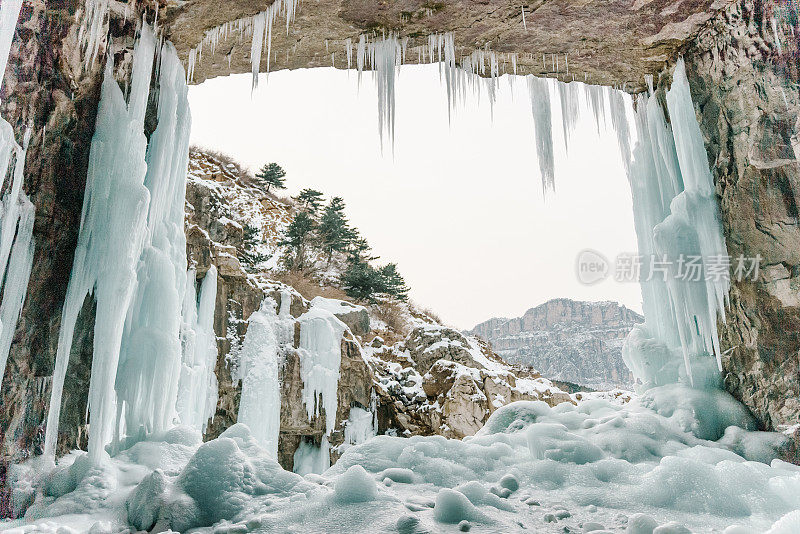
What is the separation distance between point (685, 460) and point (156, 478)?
3817mm

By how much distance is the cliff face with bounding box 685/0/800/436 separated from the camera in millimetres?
4840

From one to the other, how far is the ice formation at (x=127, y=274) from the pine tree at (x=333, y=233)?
44.4 feet

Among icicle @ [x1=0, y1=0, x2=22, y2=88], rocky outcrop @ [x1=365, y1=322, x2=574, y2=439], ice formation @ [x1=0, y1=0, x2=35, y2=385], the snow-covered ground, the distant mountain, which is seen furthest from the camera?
the distant mountain

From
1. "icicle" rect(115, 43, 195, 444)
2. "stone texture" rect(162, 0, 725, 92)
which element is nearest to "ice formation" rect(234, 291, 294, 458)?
"icicle" rect(115, 43, 195, 444)

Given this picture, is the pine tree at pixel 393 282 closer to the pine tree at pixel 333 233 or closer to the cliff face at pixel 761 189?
the pine tree at pixel 333 233

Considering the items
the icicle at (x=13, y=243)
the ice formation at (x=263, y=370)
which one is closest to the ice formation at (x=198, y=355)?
the ice formation at (x=263, y=370)

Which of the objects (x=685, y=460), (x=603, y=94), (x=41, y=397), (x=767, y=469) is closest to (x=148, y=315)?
(x=41, y=397)

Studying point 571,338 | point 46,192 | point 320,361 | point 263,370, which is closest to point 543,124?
point 46,192

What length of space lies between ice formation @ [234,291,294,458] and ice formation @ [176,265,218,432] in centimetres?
67

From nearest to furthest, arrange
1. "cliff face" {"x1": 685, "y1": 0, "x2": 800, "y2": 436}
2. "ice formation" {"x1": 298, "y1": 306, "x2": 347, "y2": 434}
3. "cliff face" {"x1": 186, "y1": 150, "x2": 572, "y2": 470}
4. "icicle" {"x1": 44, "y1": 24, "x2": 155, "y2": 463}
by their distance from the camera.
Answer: "icicle" {"x1": 44, "y1": 24, "x2": 155, "y2": 463} < "cliff face" {"x1": 685, "y1": 0, "x2": 800, "y2": 436} < "cliff face" {"x1": 186, "y1": 150, "x2": 572, "y2": 470} < "ice formation" {"x1": 298, "y1": 306, "x2": 347, "y2": 434}

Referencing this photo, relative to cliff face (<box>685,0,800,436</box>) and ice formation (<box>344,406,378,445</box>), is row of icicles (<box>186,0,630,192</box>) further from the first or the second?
ice formation (<box>344,406,378,445</box>)

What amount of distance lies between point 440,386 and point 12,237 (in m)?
10.3

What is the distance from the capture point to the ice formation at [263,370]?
10961mm

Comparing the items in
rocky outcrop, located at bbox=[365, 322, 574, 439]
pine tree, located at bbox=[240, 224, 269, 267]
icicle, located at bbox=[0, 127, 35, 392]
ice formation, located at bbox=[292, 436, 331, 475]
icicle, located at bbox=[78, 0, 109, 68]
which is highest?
pine tree, located at bbox=[240, 224, 269, 267]
